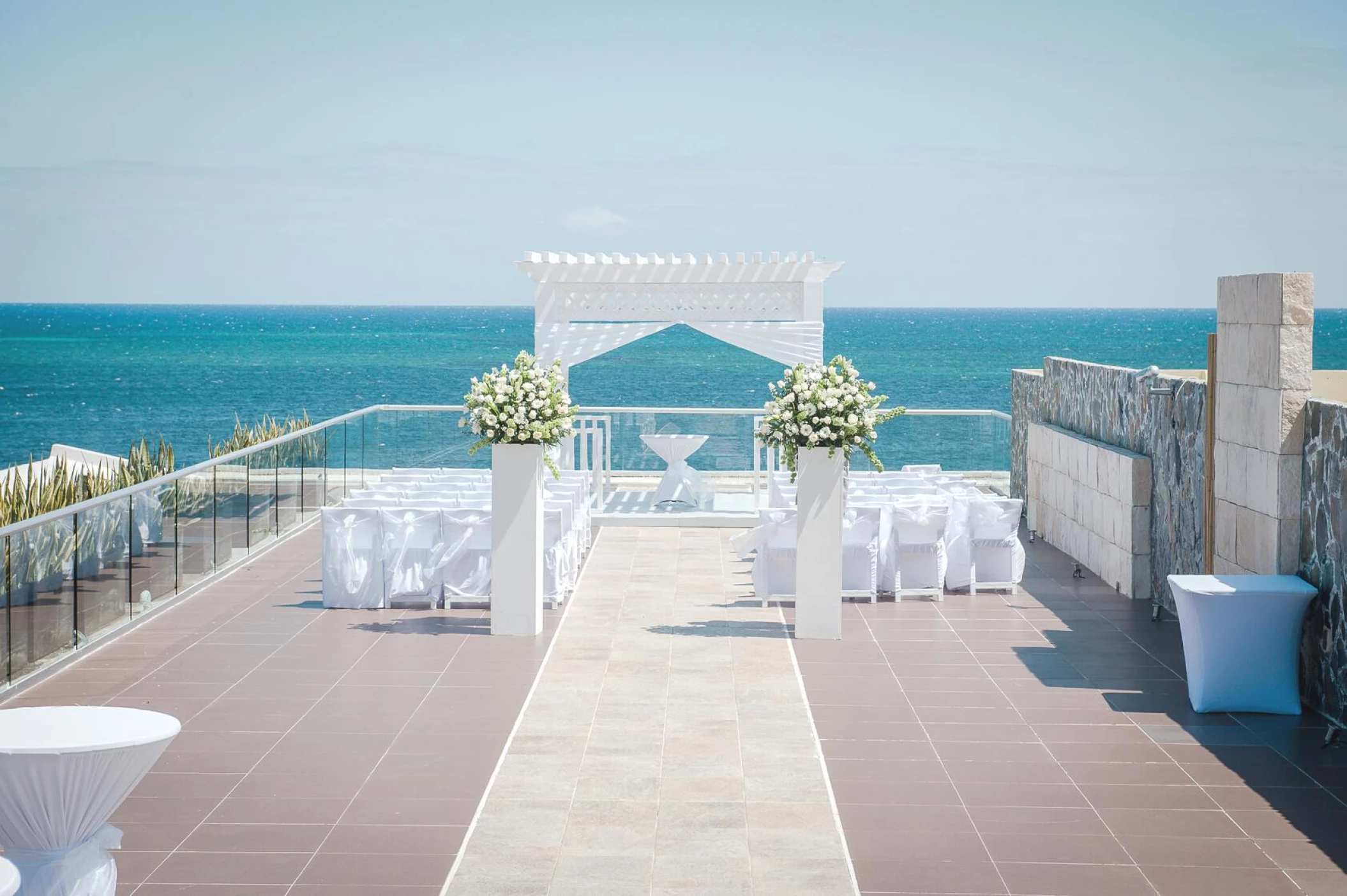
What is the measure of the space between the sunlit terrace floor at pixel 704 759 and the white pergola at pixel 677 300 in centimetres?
541

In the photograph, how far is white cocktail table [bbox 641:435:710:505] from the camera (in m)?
15.5

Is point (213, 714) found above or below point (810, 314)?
below

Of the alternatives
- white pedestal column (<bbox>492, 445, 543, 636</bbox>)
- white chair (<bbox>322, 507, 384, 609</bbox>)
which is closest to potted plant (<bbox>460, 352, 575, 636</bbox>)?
white pedestal column (<bbox>492, 445, 543, 636</bbox>)

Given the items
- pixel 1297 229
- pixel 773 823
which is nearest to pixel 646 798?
pixel 773 823

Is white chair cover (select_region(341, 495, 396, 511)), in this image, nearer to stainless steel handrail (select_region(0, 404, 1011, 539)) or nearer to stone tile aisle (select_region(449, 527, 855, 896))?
stainless steel handrail (select_region(0, 404, 1011, 539))

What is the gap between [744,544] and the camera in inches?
462

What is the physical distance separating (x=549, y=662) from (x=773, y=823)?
3.22 metres

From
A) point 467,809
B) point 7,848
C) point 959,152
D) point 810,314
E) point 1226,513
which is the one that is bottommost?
point 467,809

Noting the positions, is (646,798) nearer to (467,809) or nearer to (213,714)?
(467,809)

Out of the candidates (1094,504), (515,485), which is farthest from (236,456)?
(1094,504)

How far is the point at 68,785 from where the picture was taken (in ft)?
13.6

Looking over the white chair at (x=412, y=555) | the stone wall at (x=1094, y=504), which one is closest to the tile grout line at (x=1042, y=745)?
the stone wall at (x=1094, y=504)

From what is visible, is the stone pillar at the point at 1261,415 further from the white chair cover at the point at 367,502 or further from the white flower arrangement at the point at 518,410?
the white chair cover at the point at 367,502

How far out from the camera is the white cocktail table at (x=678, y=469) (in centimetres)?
1548
